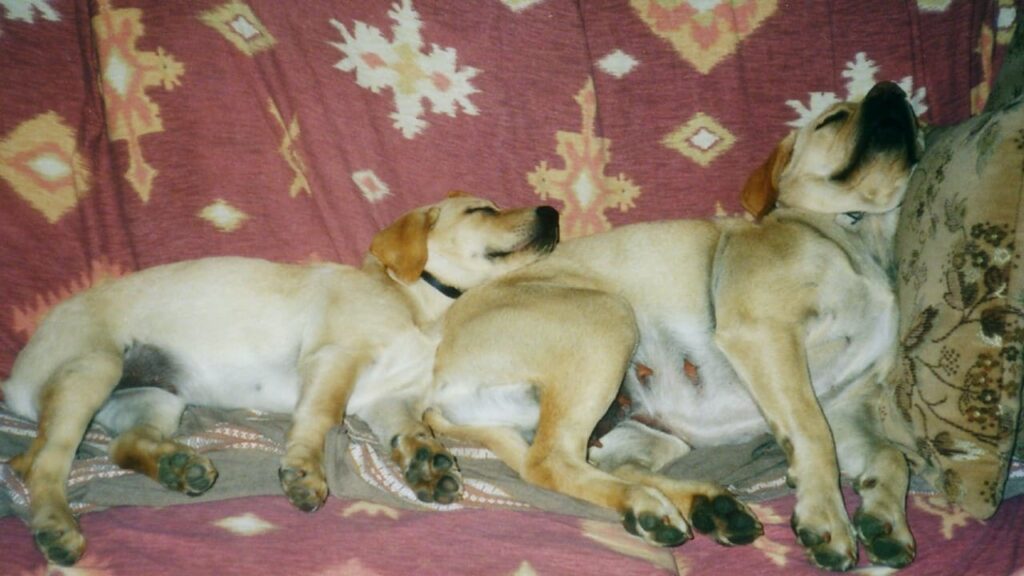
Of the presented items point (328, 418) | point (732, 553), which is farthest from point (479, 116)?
point (732, 553)

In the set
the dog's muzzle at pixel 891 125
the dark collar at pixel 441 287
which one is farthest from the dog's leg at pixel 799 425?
the dark collar at pixel 441 287

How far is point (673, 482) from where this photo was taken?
206cm

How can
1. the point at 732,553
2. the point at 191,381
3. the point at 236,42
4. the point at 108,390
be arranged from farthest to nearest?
the point at 236,42
the point at 191,381
the point at 108,390
the point at 732,553

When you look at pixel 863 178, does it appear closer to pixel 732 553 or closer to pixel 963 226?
pixel 963 226

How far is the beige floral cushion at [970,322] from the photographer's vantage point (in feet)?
6.06

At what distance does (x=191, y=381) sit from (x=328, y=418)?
0.71 metres

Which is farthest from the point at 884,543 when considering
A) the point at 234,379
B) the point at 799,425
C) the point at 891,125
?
the point at 234,379

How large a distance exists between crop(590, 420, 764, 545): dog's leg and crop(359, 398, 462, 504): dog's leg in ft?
1.91

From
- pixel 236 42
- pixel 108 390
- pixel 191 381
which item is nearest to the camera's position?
pixel 108 390

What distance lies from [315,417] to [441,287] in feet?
2.98

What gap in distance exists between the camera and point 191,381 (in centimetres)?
262

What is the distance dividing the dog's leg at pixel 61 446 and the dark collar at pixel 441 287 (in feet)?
4.03

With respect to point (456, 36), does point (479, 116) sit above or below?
below

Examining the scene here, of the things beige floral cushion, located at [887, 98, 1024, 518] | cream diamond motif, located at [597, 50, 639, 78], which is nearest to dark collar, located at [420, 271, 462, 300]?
cream diamond motif, located at [597, 50, 639, 78]
